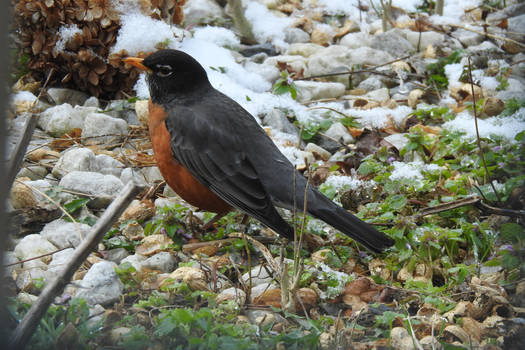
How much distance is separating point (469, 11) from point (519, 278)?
192 inches

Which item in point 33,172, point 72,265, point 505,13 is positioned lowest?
point 505,13

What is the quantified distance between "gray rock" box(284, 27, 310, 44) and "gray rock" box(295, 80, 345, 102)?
1023mm

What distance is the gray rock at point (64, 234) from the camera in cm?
304

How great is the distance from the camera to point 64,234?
307 centimetres

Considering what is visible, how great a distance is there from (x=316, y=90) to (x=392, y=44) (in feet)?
3.81

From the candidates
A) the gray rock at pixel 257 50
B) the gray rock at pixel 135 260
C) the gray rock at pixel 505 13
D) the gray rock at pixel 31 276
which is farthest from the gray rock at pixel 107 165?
the gray rock at pixel 505 13

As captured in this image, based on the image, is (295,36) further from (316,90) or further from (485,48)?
(485,48)

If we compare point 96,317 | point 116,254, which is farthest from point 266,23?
point 96,317

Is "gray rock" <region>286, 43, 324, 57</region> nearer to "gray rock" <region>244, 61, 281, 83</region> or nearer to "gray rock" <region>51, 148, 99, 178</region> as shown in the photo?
"gray rock" <region>244, 61, 281, 83</region>

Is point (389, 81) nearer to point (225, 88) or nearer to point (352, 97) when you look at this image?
point (352, 97)

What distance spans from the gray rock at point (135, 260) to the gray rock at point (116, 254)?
0.19 feet

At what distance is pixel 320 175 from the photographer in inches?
156

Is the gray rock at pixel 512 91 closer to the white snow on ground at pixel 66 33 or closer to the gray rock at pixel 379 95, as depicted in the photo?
the gray rock at pixel 379 95

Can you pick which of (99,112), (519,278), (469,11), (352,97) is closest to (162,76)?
(99,112)
